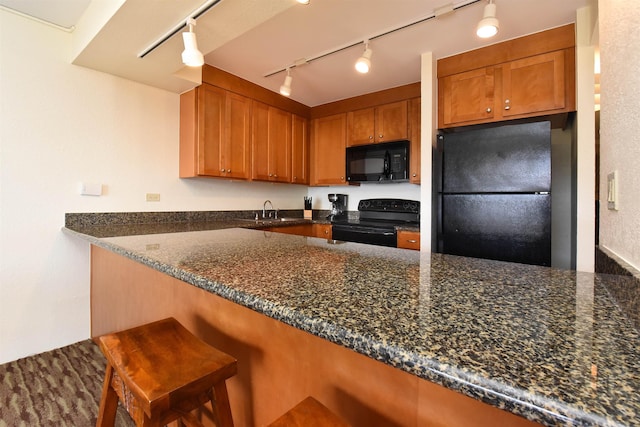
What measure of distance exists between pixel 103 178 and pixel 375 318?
104 inches

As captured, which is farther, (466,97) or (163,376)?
(466,97)

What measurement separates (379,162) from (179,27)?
2209mm

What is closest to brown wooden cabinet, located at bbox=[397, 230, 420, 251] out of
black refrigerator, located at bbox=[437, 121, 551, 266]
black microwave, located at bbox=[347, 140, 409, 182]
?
black refrigerator, located at bbox=[437, 121, 551, 266]

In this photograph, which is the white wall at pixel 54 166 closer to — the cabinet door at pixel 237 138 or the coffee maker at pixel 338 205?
the cabinet door at pixel 237 138

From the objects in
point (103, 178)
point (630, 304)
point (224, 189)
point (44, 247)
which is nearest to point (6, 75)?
point (103, 178)

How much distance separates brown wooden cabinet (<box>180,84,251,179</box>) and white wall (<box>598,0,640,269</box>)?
2.66m

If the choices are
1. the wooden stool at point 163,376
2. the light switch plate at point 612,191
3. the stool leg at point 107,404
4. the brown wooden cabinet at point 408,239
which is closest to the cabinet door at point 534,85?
the brown wooden cabinet at point 408,239

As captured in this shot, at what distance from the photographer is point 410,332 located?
45cm

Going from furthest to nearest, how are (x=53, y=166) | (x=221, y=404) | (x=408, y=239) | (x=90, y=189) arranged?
(x=408, y=239), (x=90, y=189), (x=53, y=166), (x=221, y=404)

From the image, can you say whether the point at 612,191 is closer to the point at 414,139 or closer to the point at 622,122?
the point at 622,122

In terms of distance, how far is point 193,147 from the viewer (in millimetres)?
2709

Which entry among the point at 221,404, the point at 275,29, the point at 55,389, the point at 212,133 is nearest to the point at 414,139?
the point at 275,29

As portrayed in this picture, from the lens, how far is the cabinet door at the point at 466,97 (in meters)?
2.38

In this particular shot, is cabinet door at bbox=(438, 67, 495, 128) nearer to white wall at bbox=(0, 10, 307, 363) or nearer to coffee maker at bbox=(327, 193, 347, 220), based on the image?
coffee maker at bbox=(327, 193, 347, 220)
